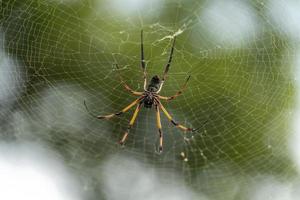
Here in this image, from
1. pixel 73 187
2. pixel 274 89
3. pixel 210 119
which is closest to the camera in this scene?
pixel 274 89

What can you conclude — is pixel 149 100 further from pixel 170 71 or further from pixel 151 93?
pixel 170 71

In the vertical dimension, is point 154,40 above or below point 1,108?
below

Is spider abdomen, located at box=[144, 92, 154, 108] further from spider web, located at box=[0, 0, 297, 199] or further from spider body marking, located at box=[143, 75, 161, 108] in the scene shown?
spider web, located at box=[0, 0, 297, 199]

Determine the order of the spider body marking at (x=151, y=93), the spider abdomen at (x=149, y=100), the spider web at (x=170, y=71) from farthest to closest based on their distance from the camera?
the spider web at (x=170, y=71), the spider abdomen at (x=149, y=100), the spider body marking at (x=151, y=93)

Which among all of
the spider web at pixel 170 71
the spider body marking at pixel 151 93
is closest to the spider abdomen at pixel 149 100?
the spider body marking at pixel 151 93

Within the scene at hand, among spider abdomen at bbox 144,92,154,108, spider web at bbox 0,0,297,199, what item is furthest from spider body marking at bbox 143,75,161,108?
spider web at bbox 0,0,297,199

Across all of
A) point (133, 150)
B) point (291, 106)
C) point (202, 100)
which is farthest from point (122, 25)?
point (133, 150)

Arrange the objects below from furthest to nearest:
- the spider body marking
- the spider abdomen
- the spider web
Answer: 1. the spider web
2. the spider abdomen
3. the spider body marking

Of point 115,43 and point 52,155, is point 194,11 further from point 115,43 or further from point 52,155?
point 52,155

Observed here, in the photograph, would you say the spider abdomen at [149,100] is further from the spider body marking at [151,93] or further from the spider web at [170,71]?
the spider web at [170,71]
